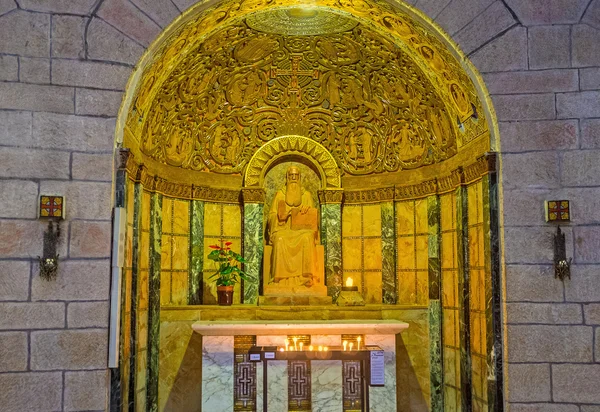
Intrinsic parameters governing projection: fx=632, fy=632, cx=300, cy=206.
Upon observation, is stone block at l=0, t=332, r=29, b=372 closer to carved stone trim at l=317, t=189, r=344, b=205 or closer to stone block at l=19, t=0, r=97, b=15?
stone block at l=19, t=0, r=97, b=15

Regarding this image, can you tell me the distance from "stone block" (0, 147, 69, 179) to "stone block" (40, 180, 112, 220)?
0.32 ft

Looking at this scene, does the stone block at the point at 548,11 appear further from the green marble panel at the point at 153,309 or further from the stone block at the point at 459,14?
the green marble panel at the point at 153,309

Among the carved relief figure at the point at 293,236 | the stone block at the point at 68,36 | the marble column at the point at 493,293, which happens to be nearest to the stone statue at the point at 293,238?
the carved relief figure at the point at 293,236

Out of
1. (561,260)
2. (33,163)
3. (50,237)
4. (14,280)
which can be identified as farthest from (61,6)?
(561,260)

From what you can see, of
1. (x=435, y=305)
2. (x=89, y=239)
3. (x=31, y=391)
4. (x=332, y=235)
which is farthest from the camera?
(x=332, y=235)

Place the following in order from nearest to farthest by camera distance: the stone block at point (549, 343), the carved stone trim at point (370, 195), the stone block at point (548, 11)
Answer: the stone block at point (549, 343) → the stone block at point (548, 11) → the carved stone trim at point (370, 195)

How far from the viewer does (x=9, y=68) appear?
6086 mm

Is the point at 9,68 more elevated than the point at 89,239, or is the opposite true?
the point at 9,68

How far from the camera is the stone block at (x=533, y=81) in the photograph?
256 inches

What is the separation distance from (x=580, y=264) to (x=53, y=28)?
5.71 meters

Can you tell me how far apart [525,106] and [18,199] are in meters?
5.10

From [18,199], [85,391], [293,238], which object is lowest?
[85,391]

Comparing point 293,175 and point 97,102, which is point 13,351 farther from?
point 293,175

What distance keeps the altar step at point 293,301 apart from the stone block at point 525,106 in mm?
4444
